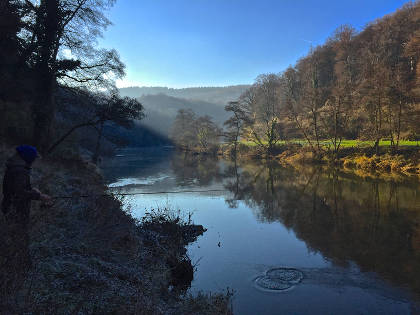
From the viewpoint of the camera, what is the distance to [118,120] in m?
14.5

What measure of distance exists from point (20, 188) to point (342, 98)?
112ft

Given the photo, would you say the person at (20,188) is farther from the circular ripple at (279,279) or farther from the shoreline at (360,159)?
the shoreline at (360,159)

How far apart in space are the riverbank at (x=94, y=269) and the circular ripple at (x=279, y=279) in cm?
114

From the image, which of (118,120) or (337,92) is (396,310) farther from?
(337,92)

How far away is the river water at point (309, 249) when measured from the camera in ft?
21.5

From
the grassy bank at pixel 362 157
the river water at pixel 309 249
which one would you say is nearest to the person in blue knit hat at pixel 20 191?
the river water at pixel 309 249

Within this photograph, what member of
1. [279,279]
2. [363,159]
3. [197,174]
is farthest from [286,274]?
[363,159]

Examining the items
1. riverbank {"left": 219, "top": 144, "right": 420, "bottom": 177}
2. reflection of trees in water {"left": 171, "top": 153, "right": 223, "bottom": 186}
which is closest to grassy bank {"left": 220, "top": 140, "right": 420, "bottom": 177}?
riverbank {"left": 219, "top": 144, "right": 420, "bottom": 177}

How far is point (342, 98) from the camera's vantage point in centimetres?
3306

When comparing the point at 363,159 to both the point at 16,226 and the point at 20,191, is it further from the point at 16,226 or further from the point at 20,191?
the point at 16,226

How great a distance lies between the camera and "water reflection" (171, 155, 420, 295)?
337 inches

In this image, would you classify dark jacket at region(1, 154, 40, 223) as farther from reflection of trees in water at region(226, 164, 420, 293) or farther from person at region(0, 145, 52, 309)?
reflection of trees in water at region(226, 164, 420, 293)

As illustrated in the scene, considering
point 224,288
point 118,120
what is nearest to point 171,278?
point 224,288

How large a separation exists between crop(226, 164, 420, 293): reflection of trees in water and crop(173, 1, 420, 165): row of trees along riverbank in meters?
10.5
